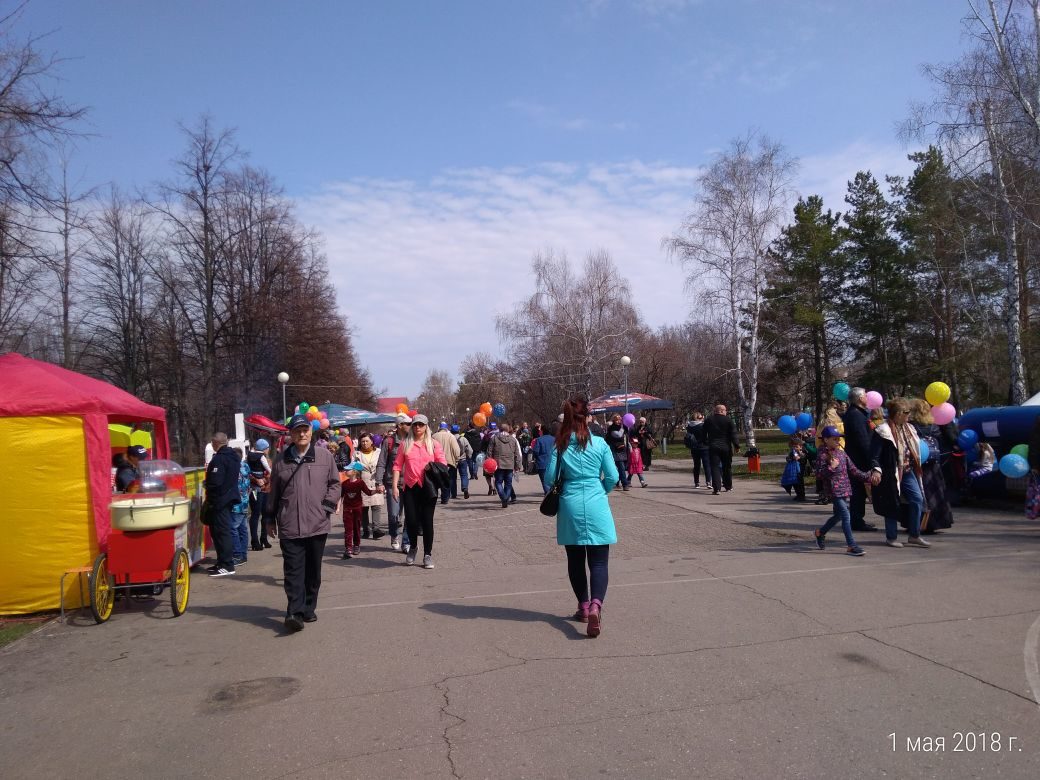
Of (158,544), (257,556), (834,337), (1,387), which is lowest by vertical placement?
(257,556)

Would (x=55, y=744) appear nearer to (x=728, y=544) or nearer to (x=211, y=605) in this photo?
(x=211, y=605)

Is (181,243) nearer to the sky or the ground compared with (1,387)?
nearer to the sky

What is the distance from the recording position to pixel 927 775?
3670mm

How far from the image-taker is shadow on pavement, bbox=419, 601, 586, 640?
6586mm

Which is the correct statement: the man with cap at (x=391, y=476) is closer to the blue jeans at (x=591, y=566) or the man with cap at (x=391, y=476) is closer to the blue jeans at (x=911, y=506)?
the blue jeans at (x=591, y=566)

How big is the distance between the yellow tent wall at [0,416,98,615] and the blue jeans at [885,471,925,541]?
928 cm

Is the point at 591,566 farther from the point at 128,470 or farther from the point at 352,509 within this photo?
the point at 128,470

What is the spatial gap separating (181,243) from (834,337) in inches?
1341

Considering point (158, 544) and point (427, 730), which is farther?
point (158, 544)

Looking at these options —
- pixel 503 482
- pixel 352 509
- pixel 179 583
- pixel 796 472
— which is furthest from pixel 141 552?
pixel 796 472

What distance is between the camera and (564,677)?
5281 mm

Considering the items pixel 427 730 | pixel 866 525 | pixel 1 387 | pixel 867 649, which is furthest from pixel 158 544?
pixel 866 525

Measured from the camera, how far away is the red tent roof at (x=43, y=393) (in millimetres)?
8242

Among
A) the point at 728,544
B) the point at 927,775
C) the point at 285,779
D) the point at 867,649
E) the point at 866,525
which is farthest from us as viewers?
the point at 866,525
